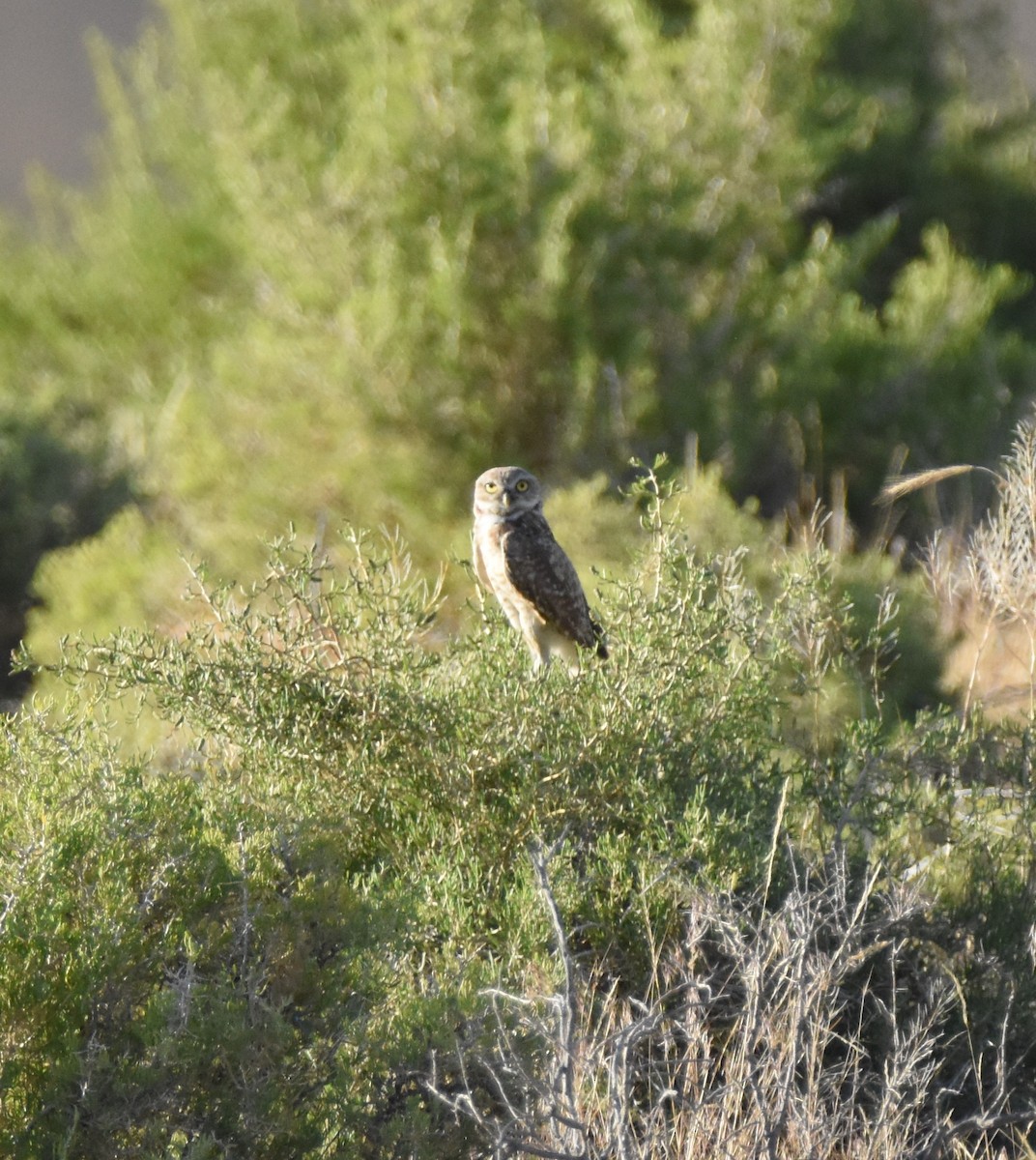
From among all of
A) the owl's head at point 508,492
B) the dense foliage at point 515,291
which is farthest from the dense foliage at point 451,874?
the dense foliage at point 515,291

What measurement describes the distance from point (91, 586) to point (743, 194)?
203 inches

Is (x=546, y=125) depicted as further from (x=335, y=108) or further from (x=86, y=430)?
(x=86, y=430)

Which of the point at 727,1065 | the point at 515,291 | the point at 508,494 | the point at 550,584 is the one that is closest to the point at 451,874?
the point at 727,1065

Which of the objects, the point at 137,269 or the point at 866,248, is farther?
the point at 137,269

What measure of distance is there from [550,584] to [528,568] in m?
0.11

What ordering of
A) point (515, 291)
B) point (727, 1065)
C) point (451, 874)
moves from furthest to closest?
point (515, 291), point (451, 874), point (727, 1065)

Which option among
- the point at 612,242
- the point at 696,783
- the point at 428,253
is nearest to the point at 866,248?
the point at 612,242

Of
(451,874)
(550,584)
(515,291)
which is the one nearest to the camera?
(451,874)

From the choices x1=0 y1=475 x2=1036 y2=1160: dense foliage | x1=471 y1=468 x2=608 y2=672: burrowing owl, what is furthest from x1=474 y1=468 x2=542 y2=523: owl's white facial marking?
x1=0 y1=475 x2=1036 y2=1160: dense foliage

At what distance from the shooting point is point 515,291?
9484 millimetres

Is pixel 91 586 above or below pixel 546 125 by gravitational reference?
below

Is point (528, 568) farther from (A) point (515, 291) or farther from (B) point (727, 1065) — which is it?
(A) point (515, 291)

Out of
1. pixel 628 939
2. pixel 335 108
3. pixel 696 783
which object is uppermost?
pixel 335 108

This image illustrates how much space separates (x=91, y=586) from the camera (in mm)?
8305
